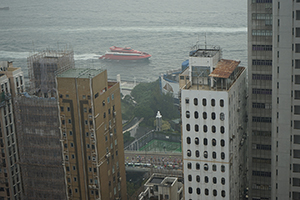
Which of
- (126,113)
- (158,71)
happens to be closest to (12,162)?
(126,113)

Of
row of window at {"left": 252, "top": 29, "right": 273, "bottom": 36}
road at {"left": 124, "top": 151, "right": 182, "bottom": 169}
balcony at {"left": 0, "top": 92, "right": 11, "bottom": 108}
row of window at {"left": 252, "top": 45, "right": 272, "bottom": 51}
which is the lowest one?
road at {"left": 124, "top": 151, "right": 182, "bottom": 169}

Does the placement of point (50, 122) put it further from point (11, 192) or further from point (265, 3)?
point (265, 3)

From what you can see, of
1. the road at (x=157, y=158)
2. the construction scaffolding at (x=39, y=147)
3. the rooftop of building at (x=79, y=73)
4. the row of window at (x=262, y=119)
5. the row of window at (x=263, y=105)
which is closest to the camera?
the row of window at (x=263, y=105)

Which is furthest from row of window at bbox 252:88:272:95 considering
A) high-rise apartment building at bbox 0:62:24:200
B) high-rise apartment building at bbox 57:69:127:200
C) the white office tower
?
high-rise apartment building at bbox 0:62:24:200

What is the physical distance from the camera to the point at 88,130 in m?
69.1

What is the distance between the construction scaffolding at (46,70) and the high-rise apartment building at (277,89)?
27.2 meters

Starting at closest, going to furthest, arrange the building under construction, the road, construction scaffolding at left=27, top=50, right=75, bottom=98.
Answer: the building under construction, construction scaffolding at left=27, top=50, right=75, bottom=98, the road

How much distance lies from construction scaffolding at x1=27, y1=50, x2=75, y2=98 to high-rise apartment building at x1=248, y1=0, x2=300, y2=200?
27242mm

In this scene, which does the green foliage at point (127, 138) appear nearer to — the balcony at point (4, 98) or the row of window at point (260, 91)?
the balcony at point (4, 98)

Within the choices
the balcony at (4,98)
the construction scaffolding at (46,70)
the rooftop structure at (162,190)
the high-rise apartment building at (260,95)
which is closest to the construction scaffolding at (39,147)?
the construction scaffolding at (46,70)

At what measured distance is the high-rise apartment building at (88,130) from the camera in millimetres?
68062

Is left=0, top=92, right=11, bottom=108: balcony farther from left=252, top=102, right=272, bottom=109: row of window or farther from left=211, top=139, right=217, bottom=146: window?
left=252, top=102, right=272, bottom=109: row of window

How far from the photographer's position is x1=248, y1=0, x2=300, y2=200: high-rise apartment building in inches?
2039

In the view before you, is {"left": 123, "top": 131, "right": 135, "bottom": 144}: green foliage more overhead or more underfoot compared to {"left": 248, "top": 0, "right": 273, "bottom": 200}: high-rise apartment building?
more underfoot
